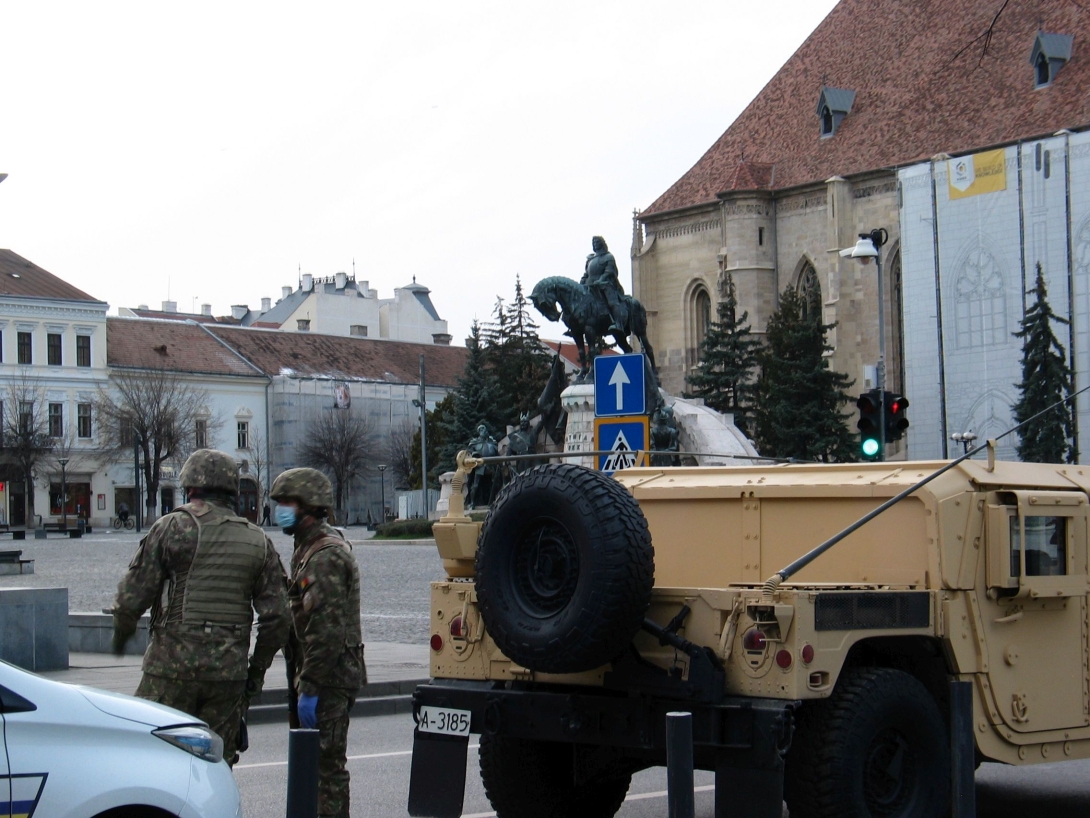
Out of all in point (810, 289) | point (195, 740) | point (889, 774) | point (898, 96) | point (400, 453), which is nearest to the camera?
point (195, 740)

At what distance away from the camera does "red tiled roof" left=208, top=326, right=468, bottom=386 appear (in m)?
87.4

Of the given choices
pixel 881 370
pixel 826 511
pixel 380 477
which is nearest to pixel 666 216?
pixel 380 477

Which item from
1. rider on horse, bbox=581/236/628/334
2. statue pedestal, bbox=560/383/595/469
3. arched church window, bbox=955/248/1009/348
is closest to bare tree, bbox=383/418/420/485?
arched church window, bbox=955/248/1009/348

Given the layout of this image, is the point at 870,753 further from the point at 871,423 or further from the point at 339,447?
the point at 339,447

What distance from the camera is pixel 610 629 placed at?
6.43m

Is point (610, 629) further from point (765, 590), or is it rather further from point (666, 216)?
point (666, 216)

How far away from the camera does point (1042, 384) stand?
4934 cm

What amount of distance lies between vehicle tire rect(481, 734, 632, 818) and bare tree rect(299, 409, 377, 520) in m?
76.1

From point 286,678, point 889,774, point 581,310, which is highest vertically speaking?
point 581,310

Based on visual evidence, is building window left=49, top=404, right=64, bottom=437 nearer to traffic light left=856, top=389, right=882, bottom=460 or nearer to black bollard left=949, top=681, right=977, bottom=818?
traffic light left=856, top=389, right=882, bottom=460

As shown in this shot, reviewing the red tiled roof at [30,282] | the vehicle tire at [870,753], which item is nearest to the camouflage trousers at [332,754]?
the vehicle tire at [870,753]

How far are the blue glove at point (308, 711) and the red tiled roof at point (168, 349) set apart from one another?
2979 inches

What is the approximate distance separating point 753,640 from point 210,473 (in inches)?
94.1

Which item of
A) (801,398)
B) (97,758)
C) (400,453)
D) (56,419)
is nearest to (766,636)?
(97,758)
